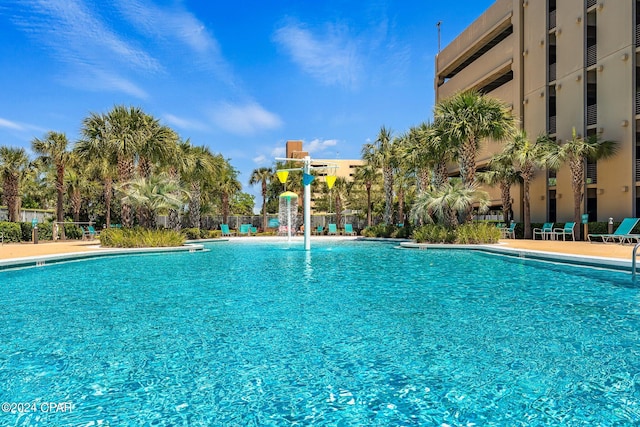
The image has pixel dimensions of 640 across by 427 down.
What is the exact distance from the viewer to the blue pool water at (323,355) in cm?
302

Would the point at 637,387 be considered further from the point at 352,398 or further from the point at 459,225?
the point at 459,225

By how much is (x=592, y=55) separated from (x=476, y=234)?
13.6 m

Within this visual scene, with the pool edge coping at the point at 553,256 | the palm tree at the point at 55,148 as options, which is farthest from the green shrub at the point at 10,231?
the pool edge coping at the point at 553,256

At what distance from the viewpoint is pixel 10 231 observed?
2250 cm

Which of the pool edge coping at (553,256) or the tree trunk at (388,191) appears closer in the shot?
the pool edge coping at (553,256)

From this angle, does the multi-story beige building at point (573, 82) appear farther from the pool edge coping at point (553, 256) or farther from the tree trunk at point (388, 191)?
the pool edge coping at point (553, 256)

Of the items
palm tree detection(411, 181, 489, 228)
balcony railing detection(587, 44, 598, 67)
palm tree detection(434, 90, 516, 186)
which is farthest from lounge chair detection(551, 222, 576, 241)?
balcony railing detection(587, 44, 598, 67)

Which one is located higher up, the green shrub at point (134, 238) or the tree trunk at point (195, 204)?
the tree trunk at point (195, 204)

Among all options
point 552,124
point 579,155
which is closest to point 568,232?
point 579,155

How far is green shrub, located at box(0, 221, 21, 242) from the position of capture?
72.7ft

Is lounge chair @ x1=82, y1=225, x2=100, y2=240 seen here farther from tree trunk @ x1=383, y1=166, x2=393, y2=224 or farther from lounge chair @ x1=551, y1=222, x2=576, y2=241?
lounge chair @ x1=551, y1=222, x2=576, y2=241

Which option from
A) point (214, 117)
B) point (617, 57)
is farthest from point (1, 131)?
point (617, 57)

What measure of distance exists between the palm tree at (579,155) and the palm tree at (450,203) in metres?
5.77

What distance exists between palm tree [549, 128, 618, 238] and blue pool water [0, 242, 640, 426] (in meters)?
15.5
